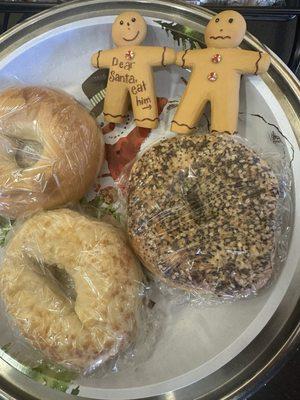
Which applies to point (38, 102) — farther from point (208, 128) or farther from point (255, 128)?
point (255, 128)

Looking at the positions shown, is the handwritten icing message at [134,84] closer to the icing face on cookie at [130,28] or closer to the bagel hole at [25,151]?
the icing face on cookie at [130,28]

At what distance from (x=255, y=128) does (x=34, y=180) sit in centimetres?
54

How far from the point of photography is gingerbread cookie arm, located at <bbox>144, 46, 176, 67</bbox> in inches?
41.6

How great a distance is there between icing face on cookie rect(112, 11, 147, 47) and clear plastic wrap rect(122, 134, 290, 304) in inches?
10.4

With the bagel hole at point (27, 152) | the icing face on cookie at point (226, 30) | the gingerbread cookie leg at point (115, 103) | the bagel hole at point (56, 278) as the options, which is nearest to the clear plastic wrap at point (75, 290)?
the bagel hole at point (56, 278)

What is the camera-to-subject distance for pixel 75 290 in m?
Answer: 1.04

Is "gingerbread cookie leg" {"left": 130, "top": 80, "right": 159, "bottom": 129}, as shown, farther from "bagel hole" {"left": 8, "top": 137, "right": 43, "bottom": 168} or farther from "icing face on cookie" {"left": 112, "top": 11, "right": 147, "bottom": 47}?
"bagel hole" {"left": 8, "top": 137, "right": 43, "bottom": 168}

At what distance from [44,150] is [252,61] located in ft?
1.69

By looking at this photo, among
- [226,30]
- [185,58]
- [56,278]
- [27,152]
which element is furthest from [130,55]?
[56,278]

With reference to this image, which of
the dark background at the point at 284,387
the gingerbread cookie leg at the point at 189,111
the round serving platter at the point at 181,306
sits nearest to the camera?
the round serving platter at the point at 181,306

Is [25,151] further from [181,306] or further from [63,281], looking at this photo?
[181,306]

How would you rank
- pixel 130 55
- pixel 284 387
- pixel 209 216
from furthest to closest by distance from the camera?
pixel 284 387, pixel 130 55, pixel 209 216

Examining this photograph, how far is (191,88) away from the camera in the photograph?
3.40ft

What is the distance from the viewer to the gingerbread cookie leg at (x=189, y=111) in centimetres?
103
